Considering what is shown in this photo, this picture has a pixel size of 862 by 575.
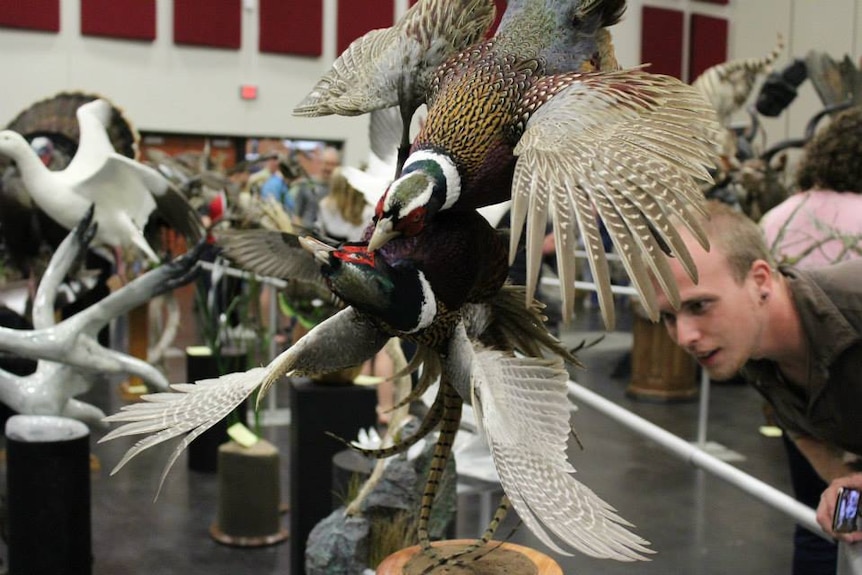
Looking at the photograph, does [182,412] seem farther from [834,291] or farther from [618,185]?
[834,291]

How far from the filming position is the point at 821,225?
7.98 feet

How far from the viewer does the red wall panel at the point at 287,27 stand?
28.2ft

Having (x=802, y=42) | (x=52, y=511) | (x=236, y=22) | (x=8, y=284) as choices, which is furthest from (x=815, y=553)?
(x=236, y=22)

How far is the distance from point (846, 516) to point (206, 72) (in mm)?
8338

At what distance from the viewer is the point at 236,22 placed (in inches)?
336

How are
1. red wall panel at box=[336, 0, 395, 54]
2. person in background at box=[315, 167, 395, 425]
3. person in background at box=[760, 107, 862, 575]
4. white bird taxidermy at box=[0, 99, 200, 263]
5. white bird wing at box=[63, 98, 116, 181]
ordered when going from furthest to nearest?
red wall panel at box=[336, 0, 395, 54] < person in background at box=[315, 167, 395, 425] < white bird wing at box=[63, 98, 116, 181] < white bird taxidermy at box=[0, 99, 200, 263] < person in background at box=[760, 107, 862, 575]

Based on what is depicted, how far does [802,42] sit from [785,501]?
285 inches

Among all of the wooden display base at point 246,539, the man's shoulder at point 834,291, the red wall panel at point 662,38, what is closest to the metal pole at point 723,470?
the man's shoulder at point 834,291

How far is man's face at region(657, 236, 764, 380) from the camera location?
1205 millimetres

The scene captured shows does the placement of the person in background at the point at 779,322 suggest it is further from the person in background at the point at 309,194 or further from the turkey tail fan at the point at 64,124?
the person in background at the point at 309,194

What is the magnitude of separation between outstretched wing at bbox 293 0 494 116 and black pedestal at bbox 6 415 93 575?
1662 mm

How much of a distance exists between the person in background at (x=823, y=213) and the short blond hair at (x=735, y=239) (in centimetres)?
94

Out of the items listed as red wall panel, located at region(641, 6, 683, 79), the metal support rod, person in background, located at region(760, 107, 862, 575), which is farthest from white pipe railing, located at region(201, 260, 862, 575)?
red wall panel, located at region(641, 6, 683, 79)

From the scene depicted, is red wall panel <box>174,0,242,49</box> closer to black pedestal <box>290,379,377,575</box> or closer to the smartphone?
black pedestal <box>290,379,377,575</box>
